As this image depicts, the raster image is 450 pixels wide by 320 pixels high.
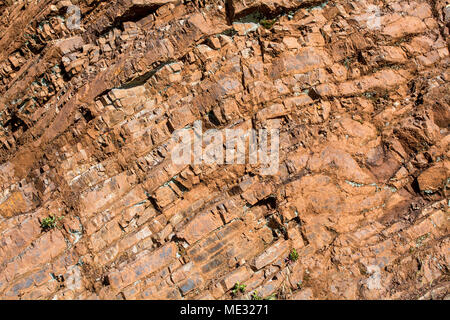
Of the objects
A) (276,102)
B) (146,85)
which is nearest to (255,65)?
(276,102)

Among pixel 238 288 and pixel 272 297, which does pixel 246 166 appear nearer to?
pixel 238 288

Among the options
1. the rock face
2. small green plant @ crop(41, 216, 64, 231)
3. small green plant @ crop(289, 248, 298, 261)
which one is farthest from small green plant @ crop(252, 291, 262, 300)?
small green plant @ crop(41, 216, 64, 231)

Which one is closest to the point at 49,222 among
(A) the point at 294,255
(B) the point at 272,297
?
(B) the point at 272,297

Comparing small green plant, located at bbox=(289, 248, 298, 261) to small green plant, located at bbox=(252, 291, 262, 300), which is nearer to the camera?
small green plant, located at bbox=(252, 291, 262, 300)

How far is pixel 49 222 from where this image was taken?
834cm

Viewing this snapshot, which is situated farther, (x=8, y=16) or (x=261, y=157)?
(x=8, y=16)

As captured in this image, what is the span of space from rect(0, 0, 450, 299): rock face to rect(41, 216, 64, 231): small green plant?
0.02 meters

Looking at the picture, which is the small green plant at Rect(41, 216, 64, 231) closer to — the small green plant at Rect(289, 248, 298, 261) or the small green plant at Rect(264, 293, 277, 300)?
the small green plant at Rect(264, 293, 277, 300)

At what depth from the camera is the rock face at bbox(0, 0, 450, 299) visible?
24.3 ft

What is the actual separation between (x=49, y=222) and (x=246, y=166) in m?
4.71

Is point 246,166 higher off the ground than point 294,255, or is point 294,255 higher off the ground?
point 246,166

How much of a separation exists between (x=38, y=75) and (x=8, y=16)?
3537mm

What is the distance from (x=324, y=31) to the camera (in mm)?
8836

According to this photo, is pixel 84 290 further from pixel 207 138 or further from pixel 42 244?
pixel 207 138
